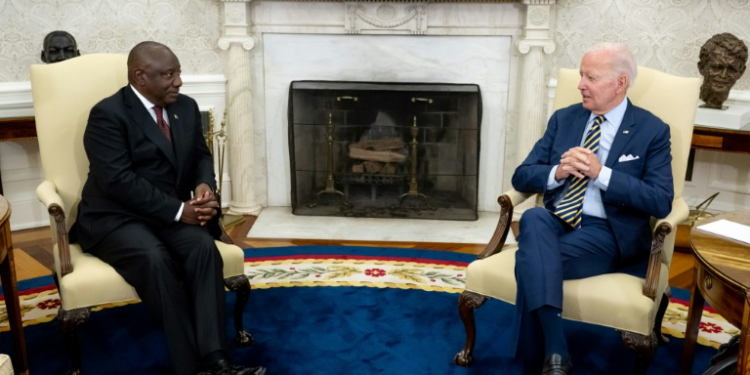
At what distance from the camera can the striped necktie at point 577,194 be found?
2.70 metres

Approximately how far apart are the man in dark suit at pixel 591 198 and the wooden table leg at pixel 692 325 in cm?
24

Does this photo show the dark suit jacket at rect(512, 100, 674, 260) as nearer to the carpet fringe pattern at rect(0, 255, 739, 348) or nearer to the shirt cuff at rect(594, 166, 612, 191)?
the shirt cuff at rect(594, 166, 612, 191)

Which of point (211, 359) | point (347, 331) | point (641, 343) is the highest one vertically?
point (641, 343)

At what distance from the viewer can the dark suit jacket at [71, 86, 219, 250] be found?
2.68 metres

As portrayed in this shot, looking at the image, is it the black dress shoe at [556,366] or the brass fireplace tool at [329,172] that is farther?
the brass fireplace tool at [329,172]

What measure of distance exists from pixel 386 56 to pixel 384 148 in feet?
1.93

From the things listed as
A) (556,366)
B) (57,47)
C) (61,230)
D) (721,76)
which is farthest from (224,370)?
(721,76)

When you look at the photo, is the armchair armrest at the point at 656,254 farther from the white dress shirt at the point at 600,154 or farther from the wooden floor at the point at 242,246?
the wooden floor at the point at 242,246

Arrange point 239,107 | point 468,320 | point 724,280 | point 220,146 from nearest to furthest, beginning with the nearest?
point 724,280 < point 468,320 < point 239,107 < point 220,146

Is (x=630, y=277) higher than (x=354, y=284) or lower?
higher

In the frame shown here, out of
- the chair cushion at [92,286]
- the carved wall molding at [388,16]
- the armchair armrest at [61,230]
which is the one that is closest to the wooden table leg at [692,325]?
the chair cushion at [92,286]

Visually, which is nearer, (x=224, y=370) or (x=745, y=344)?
(x=745, y=344)

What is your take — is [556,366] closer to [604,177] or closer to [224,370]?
[604,177]

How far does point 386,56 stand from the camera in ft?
15.1
